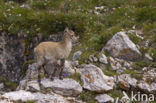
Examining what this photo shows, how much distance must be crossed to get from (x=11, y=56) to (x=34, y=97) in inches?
202

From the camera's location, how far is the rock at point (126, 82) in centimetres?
1050

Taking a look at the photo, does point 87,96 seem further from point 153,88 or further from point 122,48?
point 122,48

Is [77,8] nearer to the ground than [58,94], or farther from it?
farther from it

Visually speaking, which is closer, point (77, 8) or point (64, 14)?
point (64, 14)

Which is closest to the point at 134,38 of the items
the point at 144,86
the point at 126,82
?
the point at 126,82

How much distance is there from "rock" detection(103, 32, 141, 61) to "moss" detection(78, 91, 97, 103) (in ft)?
9.09

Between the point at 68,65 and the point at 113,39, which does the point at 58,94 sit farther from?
the point at 113,39

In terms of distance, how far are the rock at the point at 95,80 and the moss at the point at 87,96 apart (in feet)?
0.55

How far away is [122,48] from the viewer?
12203 mm

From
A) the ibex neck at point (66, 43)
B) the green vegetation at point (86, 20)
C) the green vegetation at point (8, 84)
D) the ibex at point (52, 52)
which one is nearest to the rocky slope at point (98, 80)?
the ibex at point (52, 52)

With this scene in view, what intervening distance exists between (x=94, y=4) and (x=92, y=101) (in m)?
8.43

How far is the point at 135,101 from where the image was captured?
10094mm

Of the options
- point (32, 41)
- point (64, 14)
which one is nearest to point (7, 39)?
point (32, 41)

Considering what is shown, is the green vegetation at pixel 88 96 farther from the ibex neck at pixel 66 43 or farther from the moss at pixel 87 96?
the ibex neck at pixel 66 43
